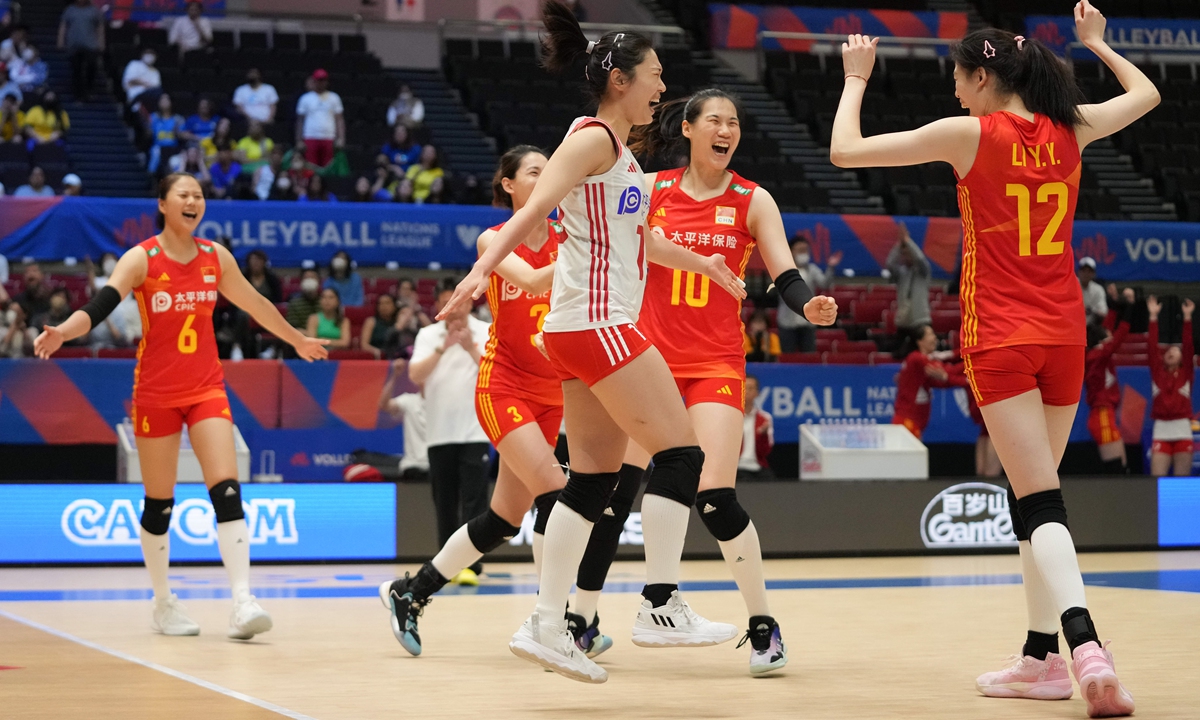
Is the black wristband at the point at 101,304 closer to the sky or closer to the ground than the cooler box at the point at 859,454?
closer to the sky

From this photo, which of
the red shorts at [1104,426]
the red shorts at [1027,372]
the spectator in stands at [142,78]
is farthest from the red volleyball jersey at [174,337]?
the spectator in stands at [142,78]

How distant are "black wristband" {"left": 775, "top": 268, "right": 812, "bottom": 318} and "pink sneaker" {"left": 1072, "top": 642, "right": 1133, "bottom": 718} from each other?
1421 millimetres

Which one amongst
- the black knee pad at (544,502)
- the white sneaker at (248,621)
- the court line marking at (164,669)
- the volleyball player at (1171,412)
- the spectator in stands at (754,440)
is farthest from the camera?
the volleyball player at (1171,412)

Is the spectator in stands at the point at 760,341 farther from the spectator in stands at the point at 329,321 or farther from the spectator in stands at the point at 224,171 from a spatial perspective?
the spectator in stands at the point at 224,171

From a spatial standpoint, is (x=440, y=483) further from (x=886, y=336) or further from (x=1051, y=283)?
(x=886, y=336)

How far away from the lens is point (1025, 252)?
4547 millimetres

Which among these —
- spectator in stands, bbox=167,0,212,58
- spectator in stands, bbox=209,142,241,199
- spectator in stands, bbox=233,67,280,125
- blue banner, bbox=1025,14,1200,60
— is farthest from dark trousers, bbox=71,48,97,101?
blue banner, bbox=1025,14,1200,60

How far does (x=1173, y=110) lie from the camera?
2252 cm

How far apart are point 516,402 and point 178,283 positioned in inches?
74.6

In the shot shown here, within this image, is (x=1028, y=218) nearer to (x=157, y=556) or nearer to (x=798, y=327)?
(x=157, y=556)

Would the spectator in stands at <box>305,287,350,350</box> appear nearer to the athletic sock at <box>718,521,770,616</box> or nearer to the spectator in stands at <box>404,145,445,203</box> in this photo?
the spectator in stands at <box>404,145,445,203</box>

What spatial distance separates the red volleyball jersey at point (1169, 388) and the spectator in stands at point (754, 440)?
380 cm

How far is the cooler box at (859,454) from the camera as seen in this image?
11.3 meters

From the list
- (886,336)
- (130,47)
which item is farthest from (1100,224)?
(130,47)
